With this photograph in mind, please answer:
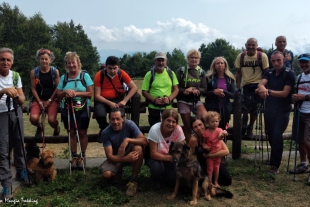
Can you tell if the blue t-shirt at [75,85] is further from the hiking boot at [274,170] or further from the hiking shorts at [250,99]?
the hiking boot at [274,170]

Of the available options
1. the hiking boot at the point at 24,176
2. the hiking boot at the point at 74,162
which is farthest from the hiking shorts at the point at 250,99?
the hiking boot at the point at 24,176

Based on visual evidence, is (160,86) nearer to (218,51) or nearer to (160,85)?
(160,85)

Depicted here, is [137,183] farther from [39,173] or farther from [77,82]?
[77,82]

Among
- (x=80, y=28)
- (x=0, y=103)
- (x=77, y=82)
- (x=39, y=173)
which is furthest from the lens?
(x=80, y=28)

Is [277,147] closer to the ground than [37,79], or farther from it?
closer to the ground

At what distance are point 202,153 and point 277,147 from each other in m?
2.08

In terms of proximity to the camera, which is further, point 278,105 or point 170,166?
point 278,105

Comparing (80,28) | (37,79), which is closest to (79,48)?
(80,28)

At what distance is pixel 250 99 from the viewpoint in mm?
8211

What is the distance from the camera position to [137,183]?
612cm

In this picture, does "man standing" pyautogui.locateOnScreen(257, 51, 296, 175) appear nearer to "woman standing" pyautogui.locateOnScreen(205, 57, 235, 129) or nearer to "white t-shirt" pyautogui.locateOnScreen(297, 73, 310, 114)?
"white t-shirt" pyautogui.locateOnScreen(297, 73, 310, 114)

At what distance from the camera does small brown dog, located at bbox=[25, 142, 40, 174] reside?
6.62 m

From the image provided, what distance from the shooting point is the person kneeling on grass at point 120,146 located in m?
5.81

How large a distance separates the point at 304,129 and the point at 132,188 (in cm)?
421
